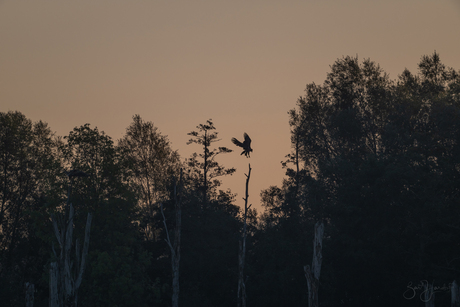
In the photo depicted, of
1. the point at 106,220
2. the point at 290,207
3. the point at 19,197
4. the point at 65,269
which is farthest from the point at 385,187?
the point at 19,197

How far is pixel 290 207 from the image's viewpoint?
36.9 metres

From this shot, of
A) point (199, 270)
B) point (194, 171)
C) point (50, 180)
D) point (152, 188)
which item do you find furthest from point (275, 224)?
point (50, 180)

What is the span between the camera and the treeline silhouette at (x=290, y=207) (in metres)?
29.4

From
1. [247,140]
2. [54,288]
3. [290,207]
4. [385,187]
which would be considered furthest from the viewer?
[290,207]

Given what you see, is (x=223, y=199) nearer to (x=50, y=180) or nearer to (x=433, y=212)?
(x=50, y=180)

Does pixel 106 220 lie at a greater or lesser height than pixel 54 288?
greater

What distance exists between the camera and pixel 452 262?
2783 centimetres

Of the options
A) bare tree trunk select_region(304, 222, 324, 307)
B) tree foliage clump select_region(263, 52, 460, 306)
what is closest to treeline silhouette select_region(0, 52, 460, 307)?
tree foliage clump select_region(263, 52, 460, 306)

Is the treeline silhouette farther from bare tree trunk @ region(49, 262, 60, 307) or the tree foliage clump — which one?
bare tree trunk @ region(49, 262, 60, 307)

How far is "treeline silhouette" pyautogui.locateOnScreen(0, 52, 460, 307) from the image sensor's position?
96.3 ft

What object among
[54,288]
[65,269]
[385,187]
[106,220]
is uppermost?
[385,187]

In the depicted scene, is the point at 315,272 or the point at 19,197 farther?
the point at 19,197

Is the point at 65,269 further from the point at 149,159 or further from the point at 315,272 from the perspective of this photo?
the point at 149,159

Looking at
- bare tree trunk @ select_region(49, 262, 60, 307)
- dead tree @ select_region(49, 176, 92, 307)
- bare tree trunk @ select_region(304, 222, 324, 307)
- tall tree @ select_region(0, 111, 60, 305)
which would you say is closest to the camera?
bare tree trunk @ select_region(304, 222, 324, 307)
